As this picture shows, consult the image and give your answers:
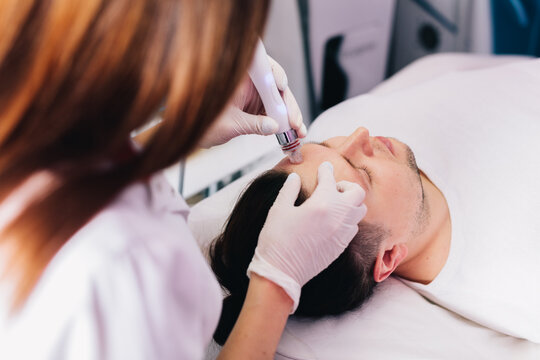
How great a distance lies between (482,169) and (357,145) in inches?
15.4

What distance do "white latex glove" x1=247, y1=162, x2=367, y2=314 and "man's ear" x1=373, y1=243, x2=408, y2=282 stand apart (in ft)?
0.55

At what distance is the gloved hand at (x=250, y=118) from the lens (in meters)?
0.96

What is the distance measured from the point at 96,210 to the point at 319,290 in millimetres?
612

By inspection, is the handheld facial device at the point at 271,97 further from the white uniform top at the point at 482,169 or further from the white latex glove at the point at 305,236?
the white uniform top at the point at 482,169

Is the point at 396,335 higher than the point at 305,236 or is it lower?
lower

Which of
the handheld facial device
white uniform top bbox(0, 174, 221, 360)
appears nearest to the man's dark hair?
the handheld facial device

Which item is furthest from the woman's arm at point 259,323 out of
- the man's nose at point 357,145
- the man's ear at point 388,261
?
the man's nose at point 357,145

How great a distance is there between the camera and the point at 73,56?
1.54ft

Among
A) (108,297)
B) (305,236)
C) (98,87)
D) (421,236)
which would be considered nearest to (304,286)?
(305,236)

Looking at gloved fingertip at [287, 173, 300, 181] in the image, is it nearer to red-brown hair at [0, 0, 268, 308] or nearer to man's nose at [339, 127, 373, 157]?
man's nose at [339, 127, 373, 157]

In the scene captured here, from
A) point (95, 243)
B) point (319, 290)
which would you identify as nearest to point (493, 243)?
point (319, 290)

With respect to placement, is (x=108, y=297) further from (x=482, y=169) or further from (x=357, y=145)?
(x=482, y=169)

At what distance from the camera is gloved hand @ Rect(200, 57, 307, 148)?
3.16 ft

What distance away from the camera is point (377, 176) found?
3.61 feet
